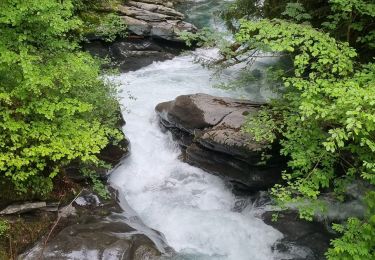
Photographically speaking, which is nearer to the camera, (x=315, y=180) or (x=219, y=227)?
(x=315, y=180)

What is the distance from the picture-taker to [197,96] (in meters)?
9.88

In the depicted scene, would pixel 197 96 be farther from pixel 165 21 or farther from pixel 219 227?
pixel 165 21

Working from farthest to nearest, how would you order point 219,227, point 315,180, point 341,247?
point 219,227 → point 315,180 → point 341,247

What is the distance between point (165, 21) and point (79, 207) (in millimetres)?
10411

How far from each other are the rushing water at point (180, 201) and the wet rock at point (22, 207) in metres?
1.82

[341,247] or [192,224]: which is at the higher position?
[341,247]

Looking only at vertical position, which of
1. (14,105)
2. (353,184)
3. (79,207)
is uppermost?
(14,105)

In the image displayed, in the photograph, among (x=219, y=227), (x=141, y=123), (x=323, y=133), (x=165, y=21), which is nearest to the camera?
(x=323, y=133)

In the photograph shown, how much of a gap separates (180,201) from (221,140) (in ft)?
5.39

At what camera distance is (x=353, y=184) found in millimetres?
7598

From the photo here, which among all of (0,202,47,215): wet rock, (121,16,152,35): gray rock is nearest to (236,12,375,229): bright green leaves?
(0,202,47,215): wet rock

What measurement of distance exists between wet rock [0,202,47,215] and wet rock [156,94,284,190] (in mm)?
3724

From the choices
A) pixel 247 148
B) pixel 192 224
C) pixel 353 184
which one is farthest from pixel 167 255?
pixel 353 184

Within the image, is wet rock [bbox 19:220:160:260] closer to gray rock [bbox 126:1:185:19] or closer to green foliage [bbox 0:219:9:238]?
green foliage [bbox 0:219:9:238]
